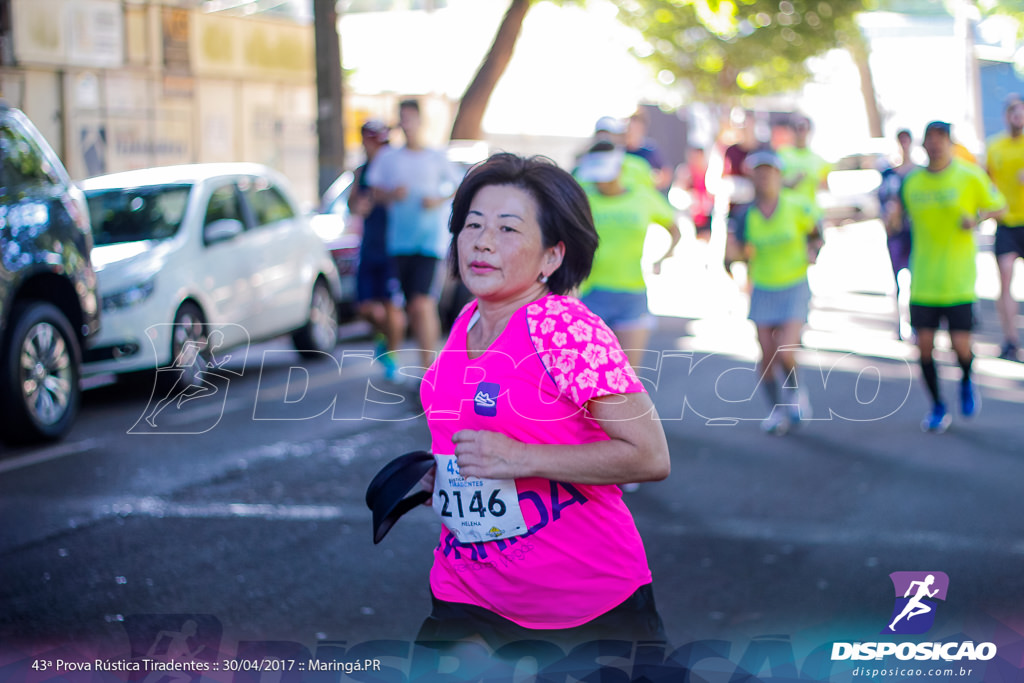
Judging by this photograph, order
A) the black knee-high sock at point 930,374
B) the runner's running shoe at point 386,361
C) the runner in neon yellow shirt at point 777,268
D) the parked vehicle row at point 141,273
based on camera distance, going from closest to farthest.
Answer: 1. the parked vehicle row at point 141,273
2. the black knee-high sock at point 930,374
3. the runner in neon yellow shirt at point 777,268
4. the runner's running shoe at point 386,361

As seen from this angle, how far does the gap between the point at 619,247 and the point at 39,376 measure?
3559mm

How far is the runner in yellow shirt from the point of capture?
12016mm

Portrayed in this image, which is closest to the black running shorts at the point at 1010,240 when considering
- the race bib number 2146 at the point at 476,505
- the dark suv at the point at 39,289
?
the dark suv at the point at 39,289

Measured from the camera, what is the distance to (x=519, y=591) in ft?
9.31

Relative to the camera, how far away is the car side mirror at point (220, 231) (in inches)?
428

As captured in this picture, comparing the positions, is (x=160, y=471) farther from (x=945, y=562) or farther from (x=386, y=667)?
(x=386, y=667)

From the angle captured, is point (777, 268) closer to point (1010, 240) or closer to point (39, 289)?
point (1010, 240)

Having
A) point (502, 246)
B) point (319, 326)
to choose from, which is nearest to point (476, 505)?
point (502, 246)

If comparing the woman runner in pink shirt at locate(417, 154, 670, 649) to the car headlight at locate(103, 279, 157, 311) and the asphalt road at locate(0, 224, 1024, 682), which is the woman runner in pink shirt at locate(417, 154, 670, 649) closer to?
the asphalt road at locate(0, 224, 1024, 682)

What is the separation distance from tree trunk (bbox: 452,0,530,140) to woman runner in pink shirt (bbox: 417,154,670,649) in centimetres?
1811

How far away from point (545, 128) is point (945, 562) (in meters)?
35.4

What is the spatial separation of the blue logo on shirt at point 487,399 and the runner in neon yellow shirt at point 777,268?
245 inches

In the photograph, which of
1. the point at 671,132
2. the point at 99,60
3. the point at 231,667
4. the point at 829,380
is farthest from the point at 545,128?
the point at 231,667

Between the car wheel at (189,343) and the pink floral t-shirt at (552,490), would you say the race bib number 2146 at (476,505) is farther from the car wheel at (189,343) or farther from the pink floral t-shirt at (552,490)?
the car wheel at (189,343)
